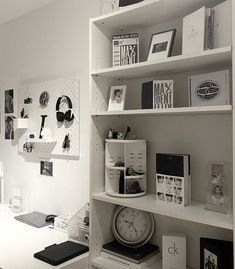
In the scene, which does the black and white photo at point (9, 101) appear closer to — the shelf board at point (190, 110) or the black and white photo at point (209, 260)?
the shelf board at point (190, 110)

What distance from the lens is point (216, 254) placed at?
4.40 ft

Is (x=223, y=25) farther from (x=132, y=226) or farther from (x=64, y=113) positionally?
(x=64, y=113)

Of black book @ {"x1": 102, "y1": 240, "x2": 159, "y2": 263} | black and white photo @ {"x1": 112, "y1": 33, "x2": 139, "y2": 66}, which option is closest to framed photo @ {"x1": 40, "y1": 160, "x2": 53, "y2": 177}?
black book @ {"x1": 102, "y1": 240, "x2": 159, "y2": 263}

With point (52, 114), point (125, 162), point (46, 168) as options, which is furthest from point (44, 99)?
point (125, 162)

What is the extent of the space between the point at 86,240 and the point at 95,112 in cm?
86

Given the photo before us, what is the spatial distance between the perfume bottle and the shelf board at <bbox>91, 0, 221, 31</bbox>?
5.72 feet

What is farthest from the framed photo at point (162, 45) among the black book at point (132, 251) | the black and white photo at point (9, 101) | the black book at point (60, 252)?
the black and white photo at point (9, 101)

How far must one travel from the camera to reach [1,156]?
303cm

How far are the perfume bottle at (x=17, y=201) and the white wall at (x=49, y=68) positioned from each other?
0.18 feet

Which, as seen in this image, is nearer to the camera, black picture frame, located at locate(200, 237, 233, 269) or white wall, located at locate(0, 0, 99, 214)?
black picture frame, located at locate(200, 237, 233, 269)

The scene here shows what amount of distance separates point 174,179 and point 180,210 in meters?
0.17

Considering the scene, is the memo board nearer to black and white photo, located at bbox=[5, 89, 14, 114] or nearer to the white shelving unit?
black and white photo, located at bbox=[5, 89, 14, 114]

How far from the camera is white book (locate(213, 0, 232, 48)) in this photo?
127 centimetres

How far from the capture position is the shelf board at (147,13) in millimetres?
1471
